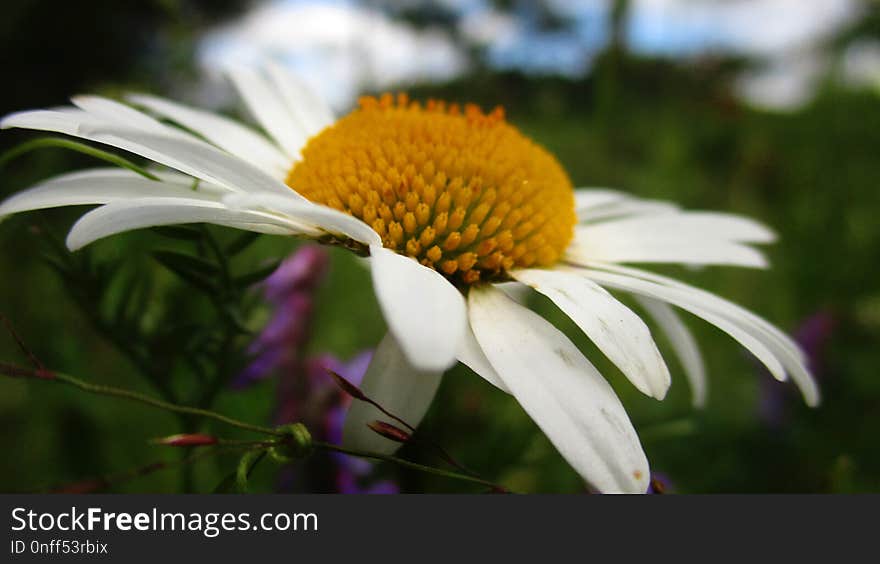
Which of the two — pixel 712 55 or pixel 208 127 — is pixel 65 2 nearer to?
pixel 208 127

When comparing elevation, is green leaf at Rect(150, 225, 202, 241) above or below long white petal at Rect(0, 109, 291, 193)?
below

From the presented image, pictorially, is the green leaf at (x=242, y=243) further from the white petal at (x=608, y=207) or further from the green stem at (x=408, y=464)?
the white petal at (x=608, y=207)

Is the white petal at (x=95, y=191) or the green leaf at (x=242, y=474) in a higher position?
the white petal at (x=95, y=191)

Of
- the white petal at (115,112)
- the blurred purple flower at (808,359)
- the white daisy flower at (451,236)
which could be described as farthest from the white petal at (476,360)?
the blurred purple flower at (808,359)

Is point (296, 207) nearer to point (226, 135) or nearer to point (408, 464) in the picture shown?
point (408, 464)

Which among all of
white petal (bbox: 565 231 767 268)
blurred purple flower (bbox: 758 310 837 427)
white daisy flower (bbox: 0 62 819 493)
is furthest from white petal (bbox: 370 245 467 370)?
blurred purple flower (bbox: 758 310 837 427)

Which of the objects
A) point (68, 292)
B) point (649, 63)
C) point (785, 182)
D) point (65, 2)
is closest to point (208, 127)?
point (68, 292)

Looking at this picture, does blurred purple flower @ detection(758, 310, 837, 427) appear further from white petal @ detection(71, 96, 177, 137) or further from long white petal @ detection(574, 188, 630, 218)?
white petal @ detection(71, 96, 177, 137)
